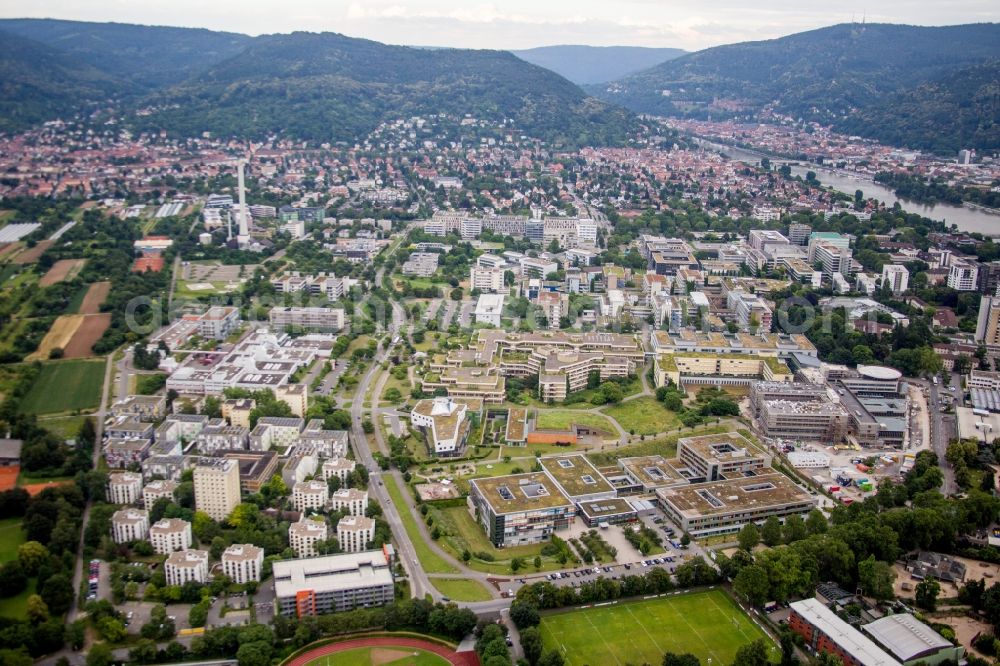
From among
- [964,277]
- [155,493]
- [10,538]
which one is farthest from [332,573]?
[964,277]

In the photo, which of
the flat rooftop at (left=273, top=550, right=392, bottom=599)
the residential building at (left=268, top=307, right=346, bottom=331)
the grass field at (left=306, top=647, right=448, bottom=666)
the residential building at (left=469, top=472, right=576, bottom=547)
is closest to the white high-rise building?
the residential building at (left=268, top=307, right=346, bottom=331)

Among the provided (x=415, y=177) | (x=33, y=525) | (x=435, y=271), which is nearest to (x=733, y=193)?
(x=415, y=177)

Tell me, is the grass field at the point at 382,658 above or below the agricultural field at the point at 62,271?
below

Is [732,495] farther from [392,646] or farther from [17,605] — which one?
[17,605]

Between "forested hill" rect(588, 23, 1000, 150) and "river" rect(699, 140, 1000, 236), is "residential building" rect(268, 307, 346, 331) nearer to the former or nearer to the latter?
"river" rect(699, 140, 1000, 236)

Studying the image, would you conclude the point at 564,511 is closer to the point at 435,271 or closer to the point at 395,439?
the point at 395,439

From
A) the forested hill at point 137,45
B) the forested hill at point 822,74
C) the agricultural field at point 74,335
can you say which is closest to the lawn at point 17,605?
the agricultural field at point 74,335

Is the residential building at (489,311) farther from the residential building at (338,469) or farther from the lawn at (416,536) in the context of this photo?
the residential building at (338,469)
